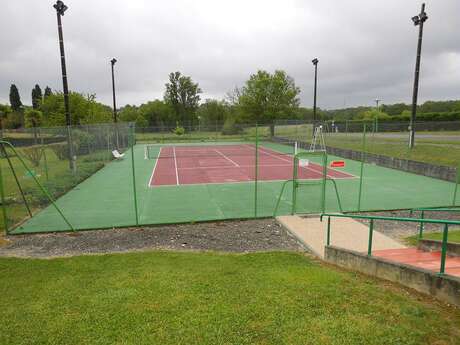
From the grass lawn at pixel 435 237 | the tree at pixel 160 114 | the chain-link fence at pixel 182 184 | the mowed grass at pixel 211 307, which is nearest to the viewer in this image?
the mowed grass at pixel 211 307

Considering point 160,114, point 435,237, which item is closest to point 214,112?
point 160,114

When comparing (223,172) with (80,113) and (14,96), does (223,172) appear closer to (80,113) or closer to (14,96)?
(80,113)

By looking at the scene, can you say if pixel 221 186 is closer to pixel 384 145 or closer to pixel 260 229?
pixel 260 229

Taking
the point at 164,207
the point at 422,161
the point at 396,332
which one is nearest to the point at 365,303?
the point at 396,332

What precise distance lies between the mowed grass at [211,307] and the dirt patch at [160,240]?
131cm

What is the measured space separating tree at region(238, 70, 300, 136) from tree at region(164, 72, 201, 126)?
32214 mm

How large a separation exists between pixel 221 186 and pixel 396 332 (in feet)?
36.1

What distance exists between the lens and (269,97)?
41.4 metres

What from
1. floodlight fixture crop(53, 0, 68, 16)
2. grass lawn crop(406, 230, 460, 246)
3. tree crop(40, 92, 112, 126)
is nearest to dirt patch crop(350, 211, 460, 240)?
grass lawn crop(406, 230, 460, 246)

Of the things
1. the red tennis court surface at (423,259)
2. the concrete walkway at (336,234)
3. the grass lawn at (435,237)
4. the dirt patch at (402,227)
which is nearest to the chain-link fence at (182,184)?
the concrete walkway at (336,234)

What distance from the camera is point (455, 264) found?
488 centimetres

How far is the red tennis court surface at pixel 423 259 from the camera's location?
4.54 meters

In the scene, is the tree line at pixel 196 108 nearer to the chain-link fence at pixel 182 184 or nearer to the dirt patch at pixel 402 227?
the chain-link fence at pixel 182 184

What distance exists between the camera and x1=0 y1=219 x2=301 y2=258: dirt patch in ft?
23.7
